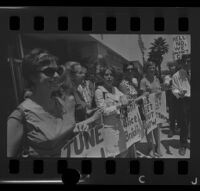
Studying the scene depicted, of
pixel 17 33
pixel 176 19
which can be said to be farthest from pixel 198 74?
pixel 17 33

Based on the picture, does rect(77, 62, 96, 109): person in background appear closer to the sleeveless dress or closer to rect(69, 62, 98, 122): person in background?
rect(69, 62, 98, 122): person in background

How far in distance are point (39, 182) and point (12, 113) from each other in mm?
631

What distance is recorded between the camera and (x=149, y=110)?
4676 millimetres

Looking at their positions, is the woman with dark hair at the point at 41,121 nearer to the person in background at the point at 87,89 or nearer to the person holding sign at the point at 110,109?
the person in background at the point at 87,89

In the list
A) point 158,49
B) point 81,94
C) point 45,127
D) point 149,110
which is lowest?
point 45,127

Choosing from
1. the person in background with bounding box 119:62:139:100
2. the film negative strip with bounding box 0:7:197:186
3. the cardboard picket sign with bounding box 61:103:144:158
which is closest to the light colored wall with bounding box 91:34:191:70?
the film negative strip with bounding box 0:7:197:186

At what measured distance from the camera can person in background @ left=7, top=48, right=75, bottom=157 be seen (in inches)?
183

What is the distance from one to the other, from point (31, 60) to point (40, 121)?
0.52 metres

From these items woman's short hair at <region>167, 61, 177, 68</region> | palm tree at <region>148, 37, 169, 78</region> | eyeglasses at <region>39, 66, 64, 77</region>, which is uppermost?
palm tree at <region>148, 37, 169, 78</region>

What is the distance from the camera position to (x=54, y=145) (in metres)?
4.66

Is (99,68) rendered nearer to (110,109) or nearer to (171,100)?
(110,109)

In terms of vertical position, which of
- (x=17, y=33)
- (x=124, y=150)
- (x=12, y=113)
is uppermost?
(x=17, y=33)

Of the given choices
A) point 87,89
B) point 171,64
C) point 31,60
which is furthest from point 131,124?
point 31,60
